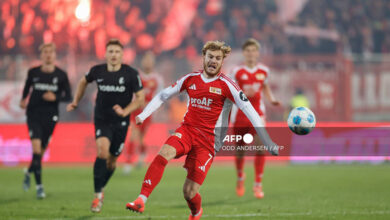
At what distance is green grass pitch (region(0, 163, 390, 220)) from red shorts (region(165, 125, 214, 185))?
1.34 m

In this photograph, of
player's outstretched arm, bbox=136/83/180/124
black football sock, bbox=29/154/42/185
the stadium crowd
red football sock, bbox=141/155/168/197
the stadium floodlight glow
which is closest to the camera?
red football sock, bbox=141/155/168/197

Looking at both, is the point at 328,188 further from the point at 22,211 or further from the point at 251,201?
the point at 22,211

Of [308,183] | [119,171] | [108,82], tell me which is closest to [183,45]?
[119,171]

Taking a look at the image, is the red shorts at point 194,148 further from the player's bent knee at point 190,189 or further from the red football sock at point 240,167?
the red football sock at point 240,167

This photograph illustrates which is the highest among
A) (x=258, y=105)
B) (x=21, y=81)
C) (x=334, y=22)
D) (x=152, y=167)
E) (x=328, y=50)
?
(x=334, y=22)

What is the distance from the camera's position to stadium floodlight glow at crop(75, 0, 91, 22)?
24508mm

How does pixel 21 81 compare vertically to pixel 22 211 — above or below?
above

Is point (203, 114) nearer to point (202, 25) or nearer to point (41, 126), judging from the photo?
point (41, 126)

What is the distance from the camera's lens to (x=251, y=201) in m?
9.23

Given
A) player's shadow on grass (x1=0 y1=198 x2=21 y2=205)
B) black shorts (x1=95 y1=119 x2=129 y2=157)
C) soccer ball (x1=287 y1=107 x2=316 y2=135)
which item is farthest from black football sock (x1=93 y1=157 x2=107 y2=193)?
soccer ball (x1=287 y1=107 x2=316 y2=135)

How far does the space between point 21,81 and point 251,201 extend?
10.9 metres

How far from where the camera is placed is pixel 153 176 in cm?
582

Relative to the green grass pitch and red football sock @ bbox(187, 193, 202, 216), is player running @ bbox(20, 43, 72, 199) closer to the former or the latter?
the green grass pitch

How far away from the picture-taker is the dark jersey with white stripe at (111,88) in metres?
7.90
